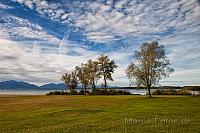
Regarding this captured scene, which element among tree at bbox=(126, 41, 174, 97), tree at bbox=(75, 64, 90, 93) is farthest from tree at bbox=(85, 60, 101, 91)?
tree at bbox=(126, 41, 174, 97)

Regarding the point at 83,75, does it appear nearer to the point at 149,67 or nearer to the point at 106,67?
the point at 106,67

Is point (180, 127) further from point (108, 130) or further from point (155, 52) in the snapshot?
point (155, 52)

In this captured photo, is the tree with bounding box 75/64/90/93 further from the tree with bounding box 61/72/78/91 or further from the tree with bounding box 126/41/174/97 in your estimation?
the tree with bounding box 126/41/174/97

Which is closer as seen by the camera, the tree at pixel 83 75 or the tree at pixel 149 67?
the tree at pixel 149 67

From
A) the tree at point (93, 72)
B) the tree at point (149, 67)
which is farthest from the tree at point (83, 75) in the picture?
the tree at point (149, 67)

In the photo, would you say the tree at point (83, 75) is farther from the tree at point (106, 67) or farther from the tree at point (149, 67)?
the tree at point (149, 67)

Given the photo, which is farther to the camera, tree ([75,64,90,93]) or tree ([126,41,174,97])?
tree ([75,64,90,93])

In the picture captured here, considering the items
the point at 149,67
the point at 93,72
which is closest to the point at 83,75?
the point at 93,72

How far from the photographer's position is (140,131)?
20.4 meters

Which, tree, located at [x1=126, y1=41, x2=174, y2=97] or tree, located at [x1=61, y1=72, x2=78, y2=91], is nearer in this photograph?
tree, located at [x1=126, y1=41, x2=174, y2=97]

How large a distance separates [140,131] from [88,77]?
4493 inches

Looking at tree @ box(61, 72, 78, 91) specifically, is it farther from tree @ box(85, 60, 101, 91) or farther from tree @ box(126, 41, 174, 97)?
tree @ box(126, 41, 174, 97)

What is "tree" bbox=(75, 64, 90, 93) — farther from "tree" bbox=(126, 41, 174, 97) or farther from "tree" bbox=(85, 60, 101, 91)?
"tree" bbox=(126, 41, 174, 97)

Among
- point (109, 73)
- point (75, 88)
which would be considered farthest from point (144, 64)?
point (75, 88)
